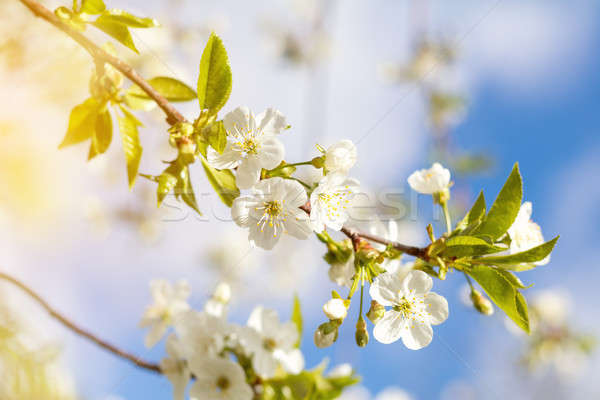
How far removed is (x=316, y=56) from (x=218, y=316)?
15.8ft

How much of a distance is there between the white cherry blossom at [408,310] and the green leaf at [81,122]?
74cm

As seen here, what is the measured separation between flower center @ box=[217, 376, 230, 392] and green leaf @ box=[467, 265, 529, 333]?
2.12ft

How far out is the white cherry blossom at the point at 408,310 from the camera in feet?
2.95

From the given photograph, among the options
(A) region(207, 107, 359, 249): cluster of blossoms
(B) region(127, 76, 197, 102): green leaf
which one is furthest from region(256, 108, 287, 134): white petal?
(B) region(127, 76, 197, 102): green leaf

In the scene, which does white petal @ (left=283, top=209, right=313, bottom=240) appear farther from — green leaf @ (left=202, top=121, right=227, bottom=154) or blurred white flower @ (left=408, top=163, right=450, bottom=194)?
blurred white flower @ (left=408, top=163, right=450, bottom=194)

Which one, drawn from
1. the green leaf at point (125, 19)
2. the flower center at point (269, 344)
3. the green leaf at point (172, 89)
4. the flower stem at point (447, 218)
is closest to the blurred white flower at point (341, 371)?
the flower center at point (269, 344)

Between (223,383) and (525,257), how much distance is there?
76 cm

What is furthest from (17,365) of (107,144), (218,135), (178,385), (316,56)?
(316,56)

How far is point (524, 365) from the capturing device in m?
3.63

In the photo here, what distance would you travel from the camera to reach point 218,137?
833mm

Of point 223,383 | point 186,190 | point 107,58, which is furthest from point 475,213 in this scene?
point 107,58

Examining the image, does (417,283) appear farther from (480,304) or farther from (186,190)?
(186,190)

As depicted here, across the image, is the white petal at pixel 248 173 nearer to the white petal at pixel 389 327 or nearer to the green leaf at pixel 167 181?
the green leaf at pixel 167 181

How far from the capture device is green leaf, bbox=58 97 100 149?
3.38 ft
